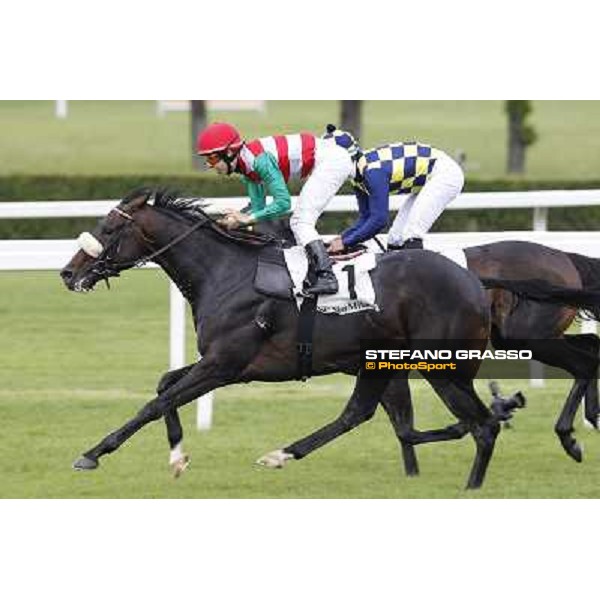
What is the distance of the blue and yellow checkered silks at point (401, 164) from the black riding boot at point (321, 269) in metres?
0.52

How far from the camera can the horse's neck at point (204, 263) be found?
782 centimetres

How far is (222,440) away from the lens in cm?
880

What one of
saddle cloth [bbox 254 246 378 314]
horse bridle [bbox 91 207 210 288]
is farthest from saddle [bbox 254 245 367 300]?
horse bridle [bbox 91 207 210 288]

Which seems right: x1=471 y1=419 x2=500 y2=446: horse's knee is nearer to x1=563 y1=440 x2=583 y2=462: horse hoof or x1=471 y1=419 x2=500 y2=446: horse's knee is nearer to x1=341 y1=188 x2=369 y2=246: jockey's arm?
x1=563 y1=440 x2=583 y2=462: horse hoof

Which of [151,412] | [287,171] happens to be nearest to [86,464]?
[151,412]

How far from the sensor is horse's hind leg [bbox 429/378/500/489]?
751 cm

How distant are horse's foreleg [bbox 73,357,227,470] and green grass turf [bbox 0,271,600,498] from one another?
0.54 feet

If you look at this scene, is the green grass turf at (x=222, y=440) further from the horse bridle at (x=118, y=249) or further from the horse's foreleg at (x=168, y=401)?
the horse bridle at (x=118, y=249)

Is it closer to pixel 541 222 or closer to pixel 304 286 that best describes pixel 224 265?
pixel 304 286

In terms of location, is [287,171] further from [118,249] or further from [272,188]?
[118,249]

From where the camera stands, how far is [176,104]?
4128 centimetres

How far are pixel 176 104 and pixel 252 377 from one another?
34036 millimetres

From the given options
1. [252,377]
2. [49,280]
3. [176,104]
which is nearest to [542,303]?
[252,377]

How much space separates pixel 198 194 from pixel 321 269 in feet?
39.2
